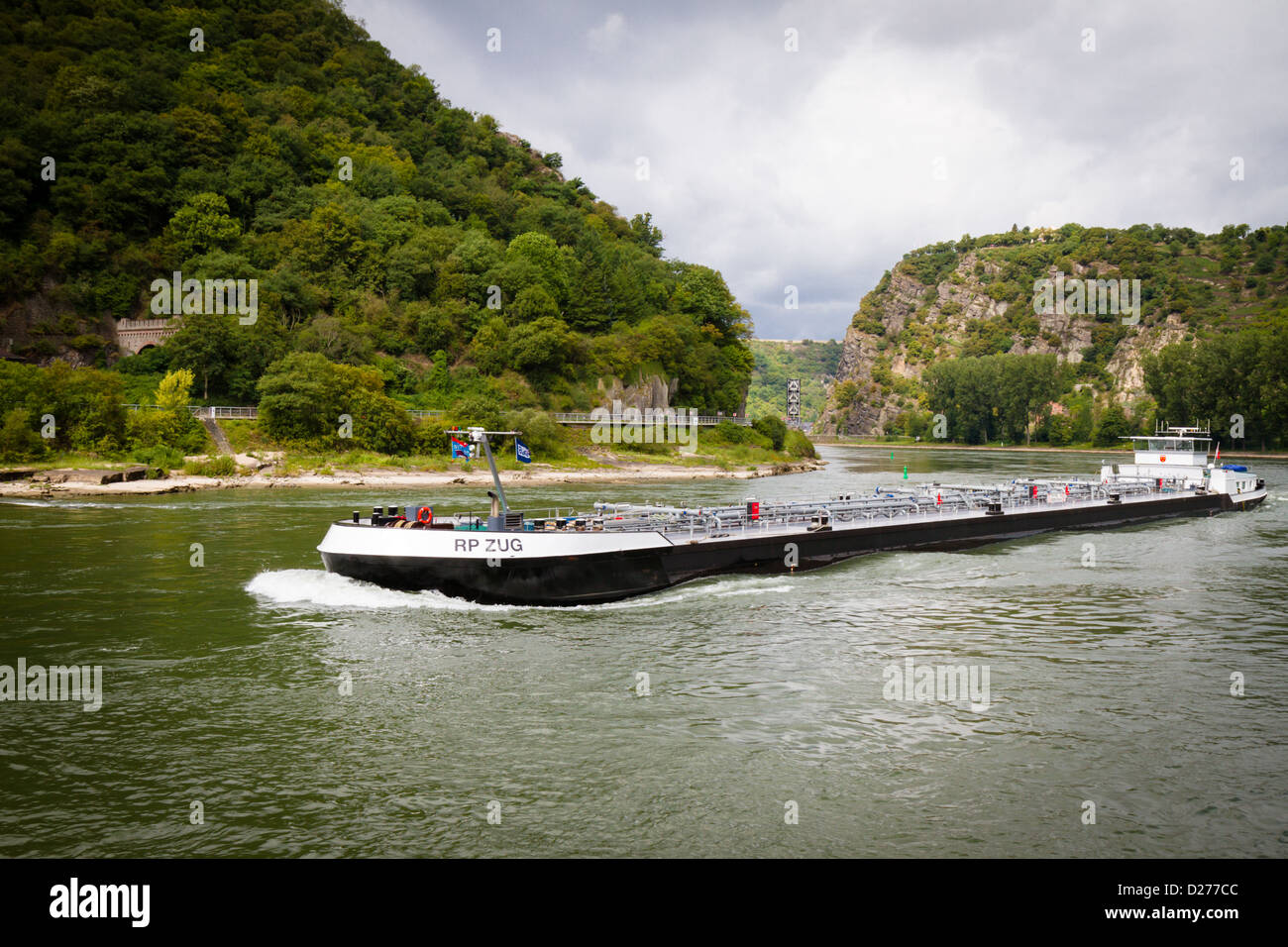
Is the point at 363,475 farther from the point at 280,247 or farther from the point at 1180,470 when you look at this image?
the point at 1180,470

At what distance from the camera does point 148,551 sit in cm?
3953

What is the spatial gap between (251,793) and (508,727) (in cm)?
534

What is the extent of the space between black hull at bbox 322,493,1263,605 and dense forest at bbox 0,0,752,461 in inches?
2563

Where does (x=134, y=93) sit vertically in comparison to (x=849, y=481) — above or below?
above

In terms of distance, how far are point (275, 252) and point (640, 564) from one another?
353 feet

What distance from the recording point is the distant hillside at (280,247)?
106 meters

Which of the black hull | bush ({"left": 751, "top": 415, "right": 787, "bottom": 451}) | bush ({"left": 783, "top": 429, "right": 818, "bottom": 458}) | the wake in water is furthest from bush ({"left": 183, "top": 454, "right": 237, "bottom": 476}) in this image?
bush ({"left": 783, "top": 429, "right": 818, "bottom": 458})

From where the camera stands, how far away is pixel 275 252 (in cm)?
11731

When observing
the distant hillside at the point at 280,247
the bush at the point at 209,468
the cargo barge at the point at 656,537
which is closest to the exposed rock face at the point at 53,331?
the distant hillside at the point at 280,247

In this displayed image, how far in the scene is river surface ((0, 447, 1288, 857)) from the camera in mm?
13609

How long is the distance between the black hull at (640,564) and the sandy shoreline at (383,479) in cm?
4876

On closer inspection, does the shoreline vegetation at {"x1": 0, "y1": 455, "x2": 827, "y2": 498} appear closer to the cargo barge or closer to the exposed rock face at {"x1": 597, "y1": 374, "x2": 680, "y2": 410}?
the exposed rock face at {"x1": 597, "y1": 374, "x2": 680, "y2": 410}
